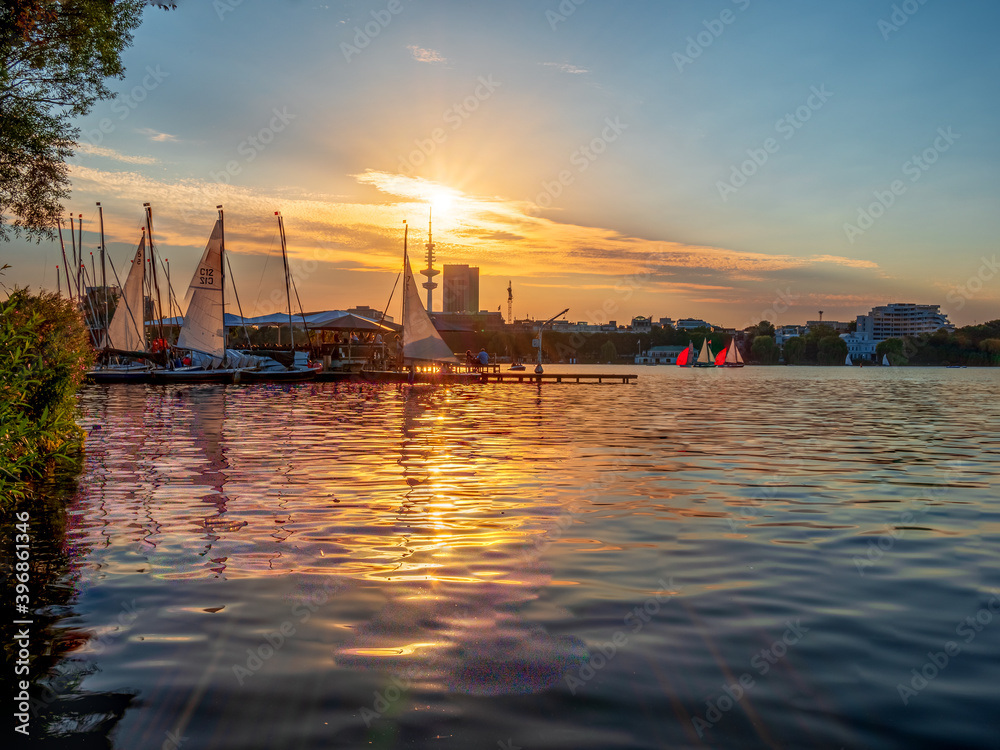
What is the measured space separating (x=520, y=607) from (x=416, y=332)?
170 ft

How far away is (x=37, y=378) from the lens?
14.1 m

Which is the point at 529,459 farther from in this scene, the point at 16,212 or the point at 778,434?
the point at 16,212

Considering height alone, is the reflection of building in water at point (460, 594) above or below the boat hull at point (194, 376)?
below

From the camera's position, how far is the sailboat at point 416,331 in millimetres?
57031

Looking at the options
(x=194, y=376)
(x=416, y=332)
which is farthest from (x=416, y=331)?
(x=194, y=376)

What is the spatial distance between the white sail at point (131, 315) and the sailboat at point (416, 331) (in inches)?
809

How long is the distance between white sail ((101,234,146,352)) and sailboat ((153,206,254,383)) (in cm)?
664

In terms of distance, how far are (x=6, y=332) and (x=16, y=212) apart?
12619 mm

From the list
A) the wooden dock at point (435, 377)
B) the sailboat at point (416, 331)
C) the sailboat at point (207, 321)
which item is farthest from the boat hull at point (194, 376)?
the sailboat at point (416, 331)

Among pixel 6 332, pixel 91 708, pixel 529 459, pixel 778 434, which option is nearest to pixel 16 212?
pixel 6 332

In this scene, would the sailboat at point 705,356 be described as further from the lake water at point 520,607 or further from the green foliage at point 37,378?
the green foliage at point 37,378

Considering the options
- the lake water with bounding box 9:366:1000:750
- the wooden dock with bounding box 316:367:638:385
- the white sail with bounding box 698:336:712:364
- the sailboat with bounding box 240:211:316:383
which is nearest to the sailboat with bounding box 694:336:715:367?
the white sail with bounding box 698:336:712:364

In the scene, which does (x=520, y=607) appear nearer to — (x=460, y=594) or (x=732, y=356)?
(x=460, y=594)

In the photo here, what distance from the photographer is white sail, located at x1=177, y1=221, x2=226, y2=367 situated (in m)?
54.0
